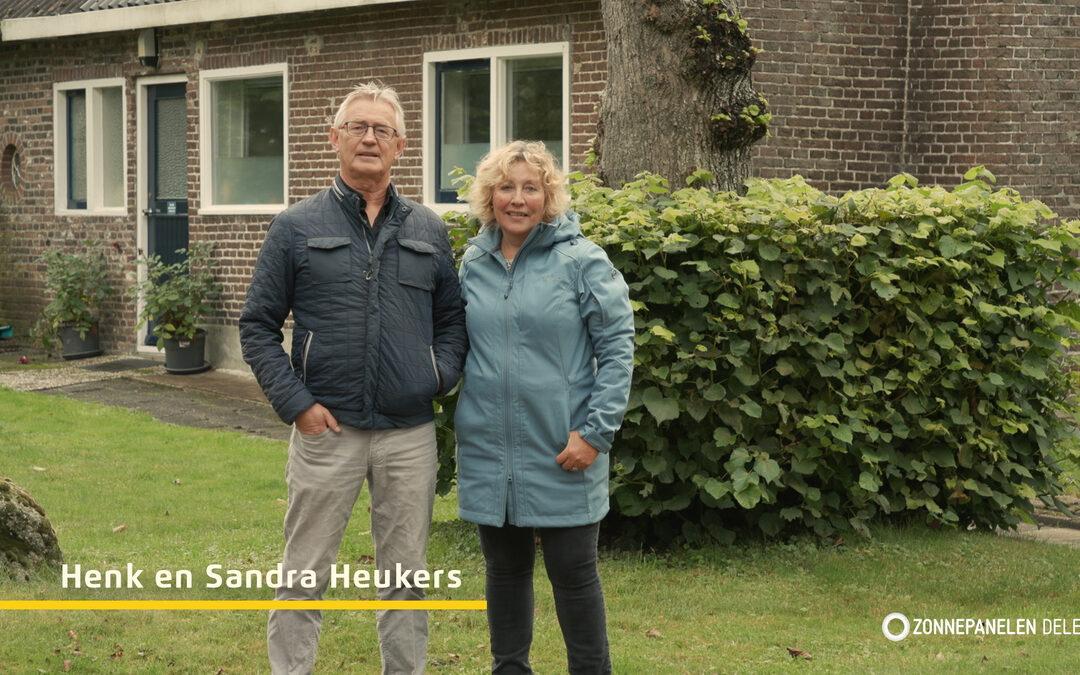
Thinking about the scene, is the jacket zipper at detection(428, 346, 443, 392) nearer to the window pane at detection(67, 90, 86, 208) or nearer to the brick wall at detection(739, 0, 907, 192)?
the brick wall at detection(739, 0, 907, 192)

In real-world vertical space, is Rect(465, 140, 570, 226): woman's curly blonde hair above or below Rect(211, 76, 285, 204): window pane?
below

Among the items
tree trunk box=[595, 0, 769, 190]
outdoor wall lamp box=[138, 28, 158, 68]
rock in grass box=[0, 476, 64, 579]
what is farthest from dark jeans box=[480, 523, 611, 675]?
outdoor wall lamp box=[138, 28, 158, 68]

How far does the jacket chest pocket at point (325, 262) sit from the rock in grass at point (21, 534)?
2.44 meters

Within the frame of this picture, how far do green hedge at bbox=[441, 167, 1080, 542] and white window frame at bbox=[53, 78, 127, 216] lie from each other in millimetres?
10319

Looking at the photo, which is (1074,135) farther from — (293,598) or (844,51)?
(293,598)

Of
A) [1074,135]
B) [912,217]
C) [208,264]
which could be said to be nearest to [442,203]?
[208,264]

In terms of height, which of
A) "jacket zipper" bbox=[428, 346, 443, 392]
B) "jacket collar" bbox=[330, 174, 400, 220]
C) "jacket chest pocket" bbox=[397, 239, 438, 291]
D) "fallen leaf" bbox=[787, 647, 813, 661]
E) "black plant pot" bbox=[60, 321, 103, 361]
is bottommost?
"fallen leaf" bbox=[787, 647, 813, 661]

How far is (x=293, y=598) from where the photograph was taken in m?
4.34

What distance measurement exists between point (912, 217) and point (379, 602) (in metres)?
3.61

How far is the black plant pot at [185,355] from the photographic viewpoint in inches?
550

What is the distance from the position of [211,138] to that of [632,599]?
10086mm

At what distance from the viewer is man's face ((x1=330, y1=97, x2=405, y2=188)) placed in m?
4.31

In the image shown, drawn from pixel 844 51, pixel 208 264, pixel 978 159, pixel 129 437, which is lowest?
pixel 129 437

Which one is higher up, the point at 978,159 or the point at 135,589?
the point at 978,159
